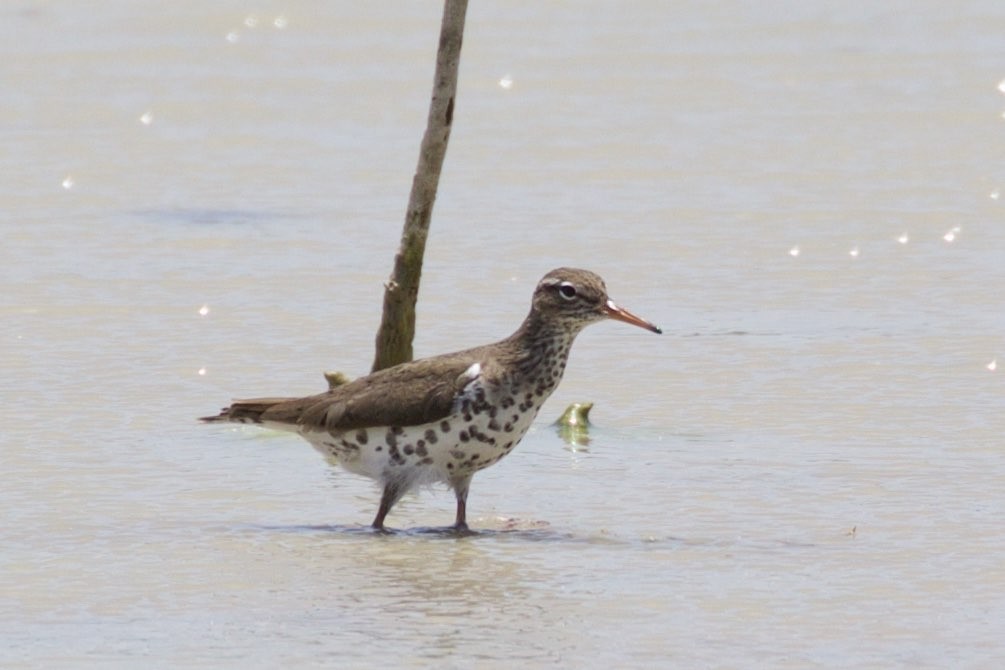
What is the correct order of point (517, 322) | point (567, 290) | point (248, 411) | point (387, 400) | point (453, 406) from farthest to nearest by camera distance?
1. point (517, 322)
2. point (248, 411)
3. point (567, 290)
4. point (387, 400)
5. point (453, 406)

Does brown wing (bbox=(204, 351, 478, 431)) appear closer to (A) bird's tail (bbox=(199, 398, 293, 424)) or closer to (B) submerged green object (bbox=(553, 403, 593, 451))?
(A) bird's tail (bbox=(199, 398, 293, 424))

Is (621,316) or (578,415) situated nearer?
(621,316)

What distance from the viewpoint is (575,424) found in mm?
10898

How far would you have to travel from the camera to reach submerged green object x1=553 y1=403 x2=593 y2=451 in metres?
10.8

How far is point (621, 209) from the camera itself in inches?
622

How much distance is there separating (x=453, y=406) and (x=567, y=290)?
704mm

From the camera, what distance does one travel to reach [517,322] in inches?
503

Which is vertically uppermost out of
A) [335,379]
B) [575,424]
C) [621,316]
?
[621,316]

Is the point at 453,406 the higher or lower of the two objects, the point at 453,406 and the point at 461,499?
the higher

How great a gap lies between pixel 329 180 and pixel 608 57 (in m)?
5.59

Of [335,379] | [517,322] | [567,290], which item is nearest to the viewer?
[567,290]

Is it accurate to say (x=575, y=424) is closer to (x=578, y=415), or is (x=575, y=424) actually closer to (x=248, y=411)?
(x=578, y=415)

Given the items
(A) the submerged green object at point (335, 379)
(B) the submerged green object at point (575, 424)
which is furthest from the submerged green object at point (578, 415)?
(A) the submerged green object at point (335, 379)

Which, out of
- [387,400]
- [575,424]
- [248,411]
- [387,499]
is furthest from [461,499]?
[575,424]
